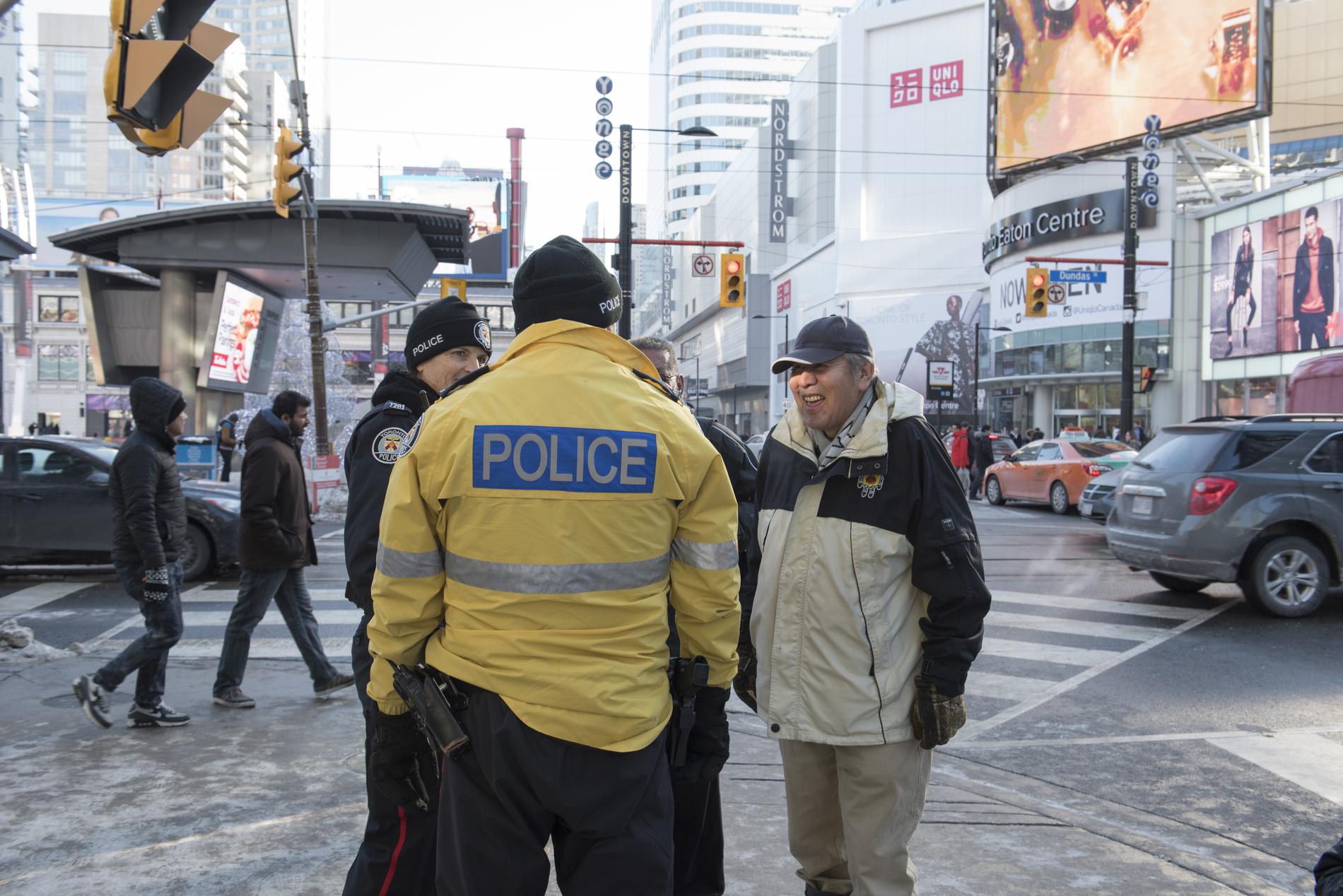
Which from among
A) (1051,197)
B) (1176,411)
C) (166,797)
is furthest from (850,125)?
(166,797)

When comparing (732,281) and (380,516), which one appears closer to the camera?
(380,516)

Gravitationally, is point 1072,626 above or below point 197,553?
below

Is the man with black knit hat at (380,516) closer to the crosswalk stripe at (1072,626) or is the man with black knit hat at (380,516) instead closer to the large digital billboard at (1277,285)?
the crosswalk stripe at (1072,626)

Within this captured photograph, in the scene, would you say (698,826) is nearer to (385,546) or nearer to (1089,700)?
(385,546)

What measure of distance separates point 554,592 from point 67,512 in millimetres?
10289

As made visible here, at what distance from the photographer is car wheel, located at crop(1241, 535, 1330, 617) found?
349 inches

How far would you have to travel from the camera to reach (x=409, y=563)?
2.35 meters

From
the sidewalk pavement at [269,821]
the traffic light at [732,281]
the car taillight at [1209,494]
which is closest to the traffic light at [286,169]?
the sidewalk pavement at [269,821]

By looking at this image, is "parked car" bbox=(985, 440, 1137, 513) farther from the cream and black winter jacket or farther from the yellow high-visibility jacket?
the yellow high-visibility jacket

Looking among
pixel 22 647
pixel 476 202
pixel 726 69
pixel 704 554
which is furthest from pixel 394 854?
pixel 726 69

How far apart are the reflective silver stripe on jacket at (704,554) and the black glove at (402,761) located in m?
0.79

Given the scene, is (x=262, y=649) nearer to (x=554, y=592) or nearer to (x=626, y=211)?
(x=554, y=592)

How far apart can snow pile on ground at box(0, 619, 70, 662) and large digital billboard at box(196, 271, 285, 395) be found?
2488cm

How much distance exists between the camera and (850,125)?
7262cm
